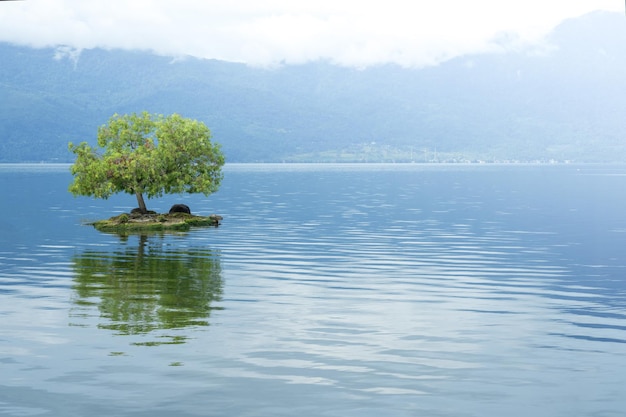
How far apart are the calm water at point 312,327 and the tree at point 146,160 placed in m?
14.1

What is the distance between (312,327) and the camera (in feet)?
107

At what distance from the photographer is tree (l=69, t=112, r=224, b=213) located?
83250mm

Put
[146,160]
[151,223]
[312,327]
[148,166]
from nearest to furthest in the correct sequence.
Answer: [312,327], [151,223], [146,160], [148,166]

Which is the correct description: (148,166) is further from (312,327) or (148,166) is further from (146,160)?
(312,327)

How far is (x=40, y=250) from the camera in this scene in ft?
205

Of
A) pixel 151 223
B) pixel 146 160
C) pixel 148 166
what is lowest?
pixel 151 223

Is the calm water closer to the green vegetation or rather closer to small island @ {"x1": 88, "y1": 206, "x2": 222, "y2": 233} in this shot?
the green vegetation

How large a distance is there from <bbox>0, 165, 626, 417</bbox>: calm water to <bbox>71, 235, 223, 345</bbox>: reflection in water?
0.14 metres

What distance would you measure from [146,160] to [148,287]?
4104 centimetres

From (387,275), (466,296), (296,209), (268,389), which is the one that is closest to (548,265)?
(387,275)

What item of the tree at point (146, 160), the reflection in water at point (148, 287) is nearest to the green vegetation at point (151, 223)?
the tree at point (146, 160)

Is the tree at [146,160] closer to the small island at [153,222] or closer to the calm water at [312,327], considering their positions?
the small island at [153,222]

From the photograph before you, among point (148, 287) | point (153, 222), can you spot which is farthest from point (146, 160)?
point (148, 287)

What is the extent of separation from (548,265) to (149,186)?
40.5 meters
